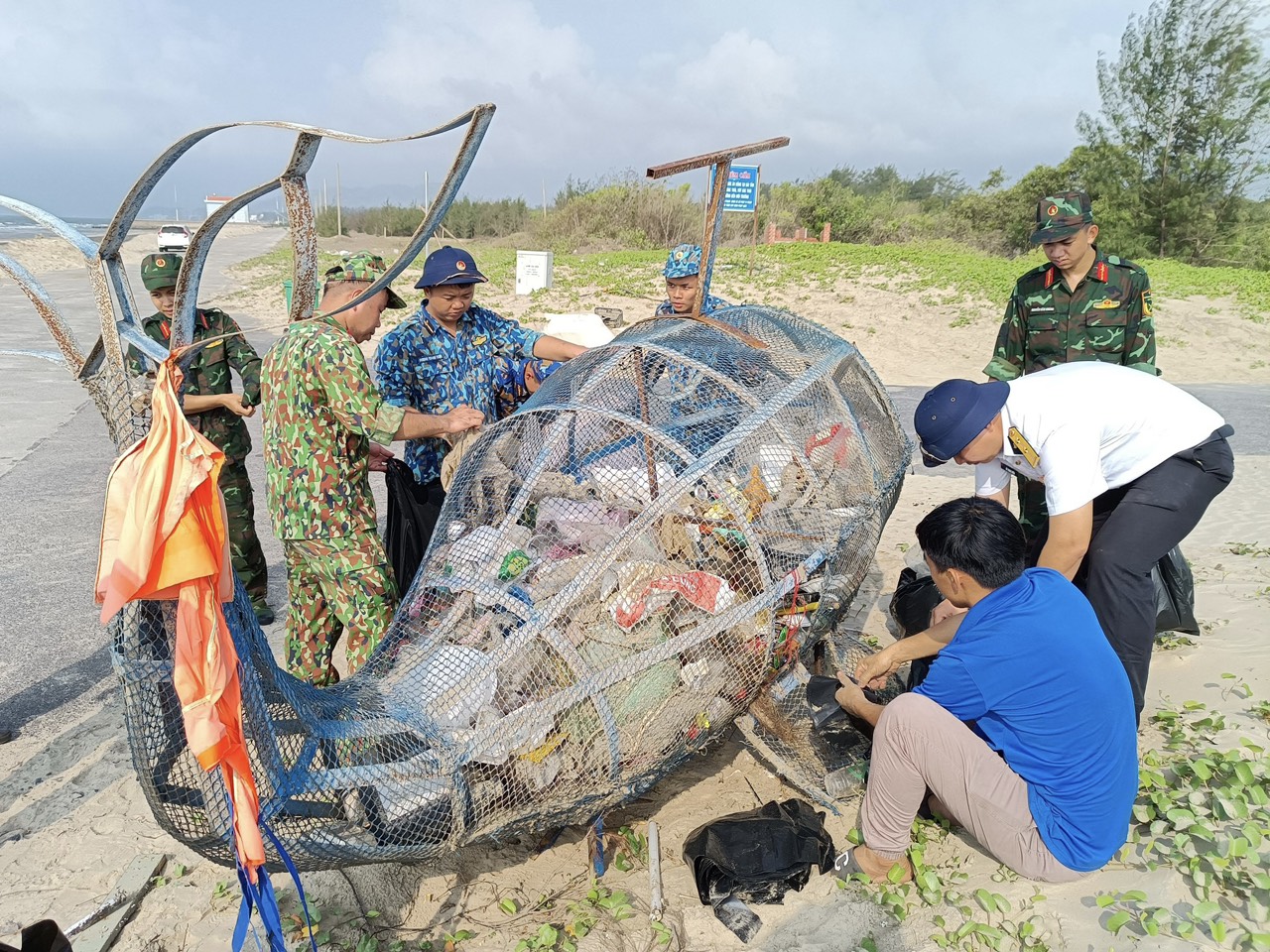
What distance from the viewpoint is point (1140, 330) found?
A: 166 inches

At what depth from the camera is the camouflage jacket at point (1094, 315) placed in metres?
4.21

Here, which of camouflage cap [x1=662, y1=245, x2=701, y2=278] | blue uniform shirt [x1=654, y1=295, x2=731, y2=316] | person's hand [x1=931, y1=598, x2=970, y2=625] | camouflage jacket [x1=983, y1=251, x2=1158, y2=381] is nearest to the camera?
person's hand [x1=931, y1=598, x2=970, y2=625]

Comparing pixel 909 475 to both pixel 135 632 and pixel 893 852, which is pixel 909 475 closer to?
pixel 893 852

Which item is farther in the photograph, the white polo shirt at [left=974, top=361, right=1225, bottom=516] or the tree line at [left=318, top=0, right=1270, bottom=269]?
the tree line at [left=318, top=0, right=1270, bottom=269]

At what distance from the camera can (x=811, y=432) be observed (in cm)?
339

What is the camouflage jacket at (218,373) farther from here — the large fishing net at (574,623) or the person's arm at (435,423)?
the large fishing net at (574,623)

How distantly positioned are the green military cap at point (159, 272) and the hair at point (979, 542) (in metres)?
3.96

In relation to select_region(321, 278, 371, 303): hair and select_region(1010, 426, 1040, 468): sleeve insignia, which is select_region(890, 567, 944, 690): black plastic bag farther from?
select_region(321, 278, 371, 303): hair

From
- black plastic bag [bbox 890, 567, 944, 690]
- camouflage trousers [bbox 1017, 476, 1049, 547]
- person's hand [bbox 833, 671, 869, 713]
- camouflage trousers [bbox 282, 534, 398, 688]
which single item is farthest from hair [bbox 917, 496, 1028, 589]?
camouflage trousers [bbox 282, 534, 398, 688]

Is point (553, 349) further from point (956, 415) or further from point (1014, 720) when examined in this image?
point (1014, 720)

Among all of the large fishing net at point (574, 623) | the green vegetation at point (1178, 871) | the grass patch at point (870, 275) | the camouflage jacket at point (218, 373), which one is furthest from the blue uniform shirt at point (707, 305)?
the grass patch at point (870, 275)

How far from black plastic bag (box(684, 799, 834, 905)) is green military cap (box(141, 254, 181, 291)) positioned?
12.5 feet

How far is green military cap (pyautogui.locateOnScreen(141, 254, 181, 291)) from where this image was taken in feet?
14.5

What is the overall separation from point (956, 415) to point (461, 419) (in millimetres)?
1800
